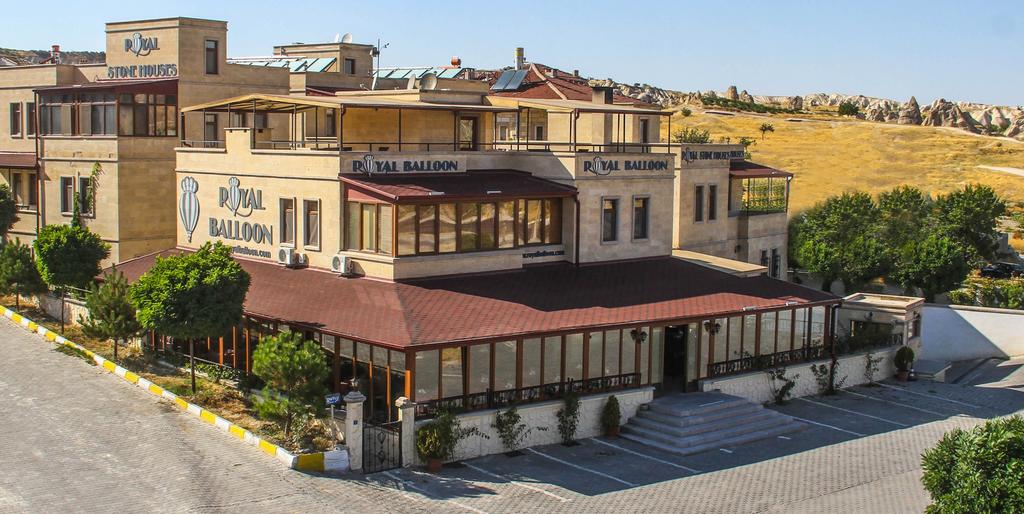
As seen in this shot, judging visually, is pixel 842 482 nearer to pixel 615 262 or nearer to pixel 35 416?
pixel 615 262

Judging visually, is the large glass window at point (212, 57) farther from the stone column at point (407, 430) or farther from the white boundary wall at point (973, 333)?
the white boundary wall at point (973, 333)

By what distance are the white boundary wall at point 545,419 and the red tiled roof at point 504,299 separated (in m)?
1.90

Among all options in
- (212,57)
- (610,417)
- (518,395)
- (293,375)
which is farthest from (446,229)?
(212,57)

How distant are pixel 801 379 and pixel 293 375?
55.0 feet

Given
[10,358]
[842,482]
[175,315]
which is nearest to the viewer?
[842,482]

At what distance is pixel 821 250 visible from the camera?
184 ft

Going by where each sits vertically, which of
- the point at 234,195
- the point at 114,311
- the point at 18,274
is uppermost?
the point at 234,195

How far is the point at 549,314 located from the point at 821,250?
29.4 m

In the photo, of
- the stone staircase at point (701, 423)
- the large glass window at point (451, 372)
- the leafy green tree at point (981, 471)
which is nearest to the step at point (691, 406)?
the stone staircase at point (701, 423)

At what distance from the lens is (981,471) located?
19656mm

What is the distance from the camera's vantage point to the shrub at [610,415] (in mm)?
29938

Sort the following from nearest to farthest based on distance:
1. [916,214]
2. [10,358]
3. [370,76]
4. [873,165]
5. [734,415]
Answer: [734,415], [10,358], [370,76], [916,214], [873,165]

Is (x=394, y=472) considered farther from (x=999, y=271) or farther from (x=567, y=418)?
(x=999, y=271)

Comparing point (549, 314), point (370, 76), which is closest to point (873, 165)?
point (370, 76)
